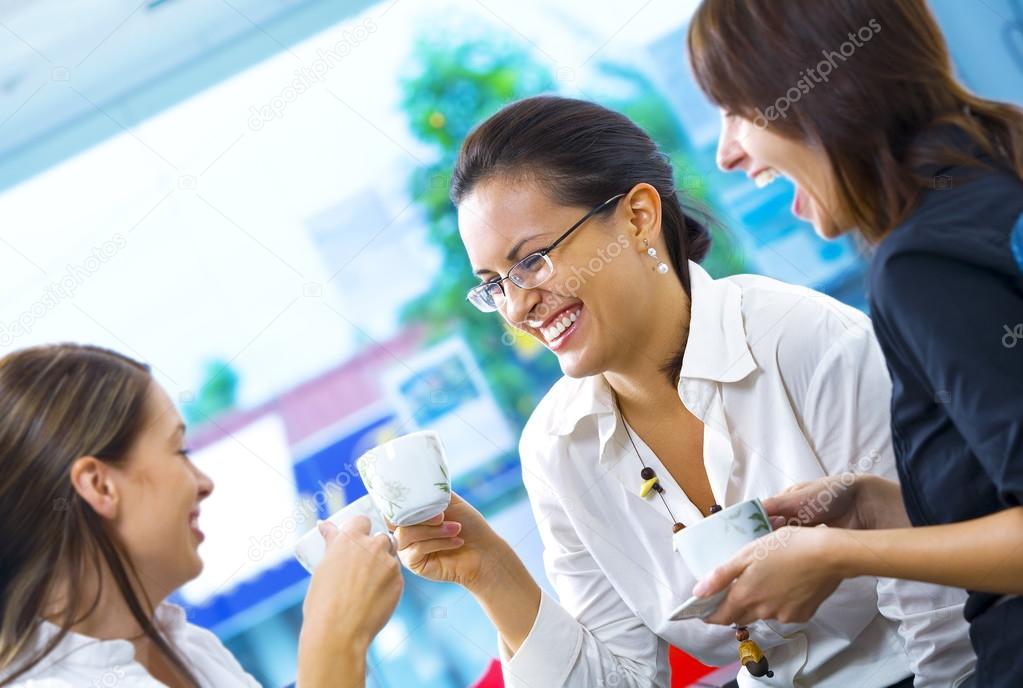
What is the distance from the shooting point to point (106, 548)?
4.08ft

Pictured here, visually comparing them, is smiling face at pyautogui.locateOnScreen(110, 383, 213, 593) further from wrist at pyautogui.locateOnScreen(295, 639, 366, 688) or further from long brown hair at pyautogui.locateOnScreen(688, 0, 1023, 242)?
long brown hair at pyautogui.locateOnScreen(688, 0, 1023, 242)

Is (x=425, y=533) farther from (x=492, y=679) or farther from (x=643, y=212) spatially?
(x=492, y=679)

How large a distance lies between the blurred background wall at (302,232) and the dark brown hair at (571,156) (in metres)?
1.52

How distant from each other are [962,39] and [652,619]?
290 cm

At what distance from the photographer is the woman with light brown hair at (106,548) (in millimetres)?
1175

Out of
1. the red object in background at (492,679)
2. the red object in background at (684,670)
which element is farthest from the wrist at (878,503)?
the red object in background at (492,679)

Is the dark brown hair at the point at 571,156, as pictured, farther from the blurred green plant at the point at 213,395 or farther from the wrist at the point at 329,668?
the blurred green plant at the point at 213,395

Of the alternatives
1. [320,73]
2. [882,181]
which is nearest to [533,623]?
[882,181]

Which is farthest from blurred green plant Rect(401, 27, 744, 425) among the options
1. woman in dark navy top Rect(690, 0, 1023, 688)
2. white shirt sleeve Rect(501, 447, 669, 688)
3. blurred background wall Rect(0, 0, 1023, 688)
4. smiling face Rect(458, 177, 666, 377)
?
woman in dark navy top Rect(690, 0, 1023, 688)

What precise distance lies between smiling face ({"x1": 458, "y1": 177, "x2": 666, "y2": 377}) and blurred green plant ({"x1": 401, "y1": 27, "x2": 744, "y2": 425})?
67.4 inches

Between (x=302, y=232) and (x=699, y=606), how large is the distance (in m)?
2.40

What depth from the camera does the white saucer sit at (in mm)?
1149

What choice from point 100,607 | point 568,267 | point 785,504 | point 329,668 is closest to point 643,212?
point 568,267

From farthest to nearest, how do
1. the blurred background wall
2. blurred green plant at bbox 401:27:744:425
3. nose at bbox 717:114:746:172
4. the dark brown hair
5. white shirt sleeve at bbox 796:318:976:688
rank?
blurred green plant at bbox 401:27:744:425
the blurred background wall
the dark brown hair
white shirt sleeve at bbox 796:318:976:688
nose at bbox 717:114:746:172
